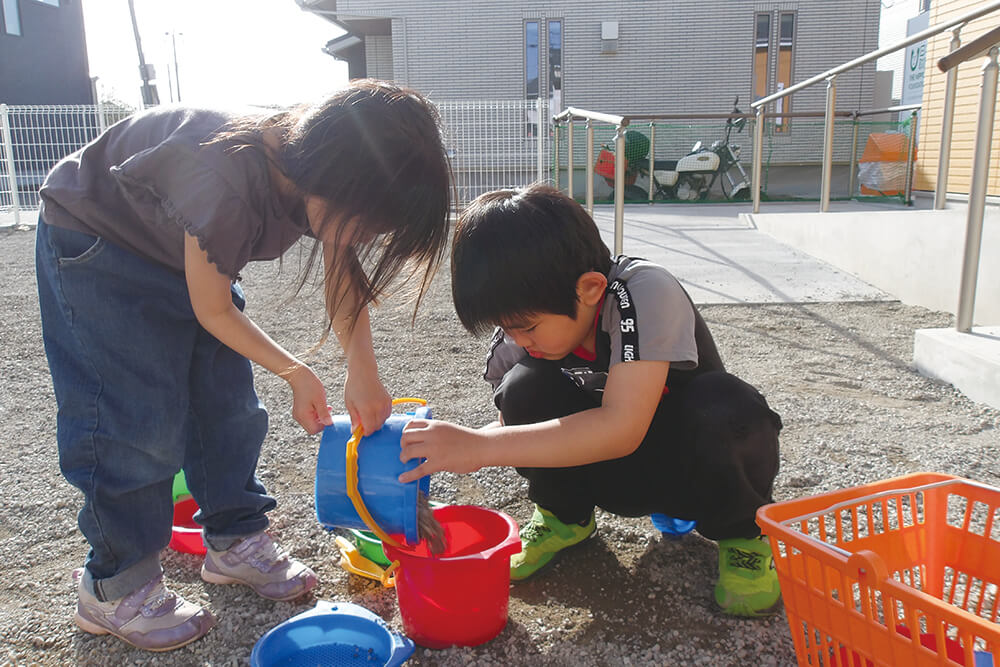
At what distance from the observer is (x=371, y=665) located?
1279 millimetres

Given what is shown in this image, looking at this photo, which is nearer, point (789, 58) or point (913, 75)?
point (789, 58)

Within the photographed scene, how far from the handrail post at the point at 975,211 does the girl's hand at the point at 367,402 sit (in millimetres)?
2395

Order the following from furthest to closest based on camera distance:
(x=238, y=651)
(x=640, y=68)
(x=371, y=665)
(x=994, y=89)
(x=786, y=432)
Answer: (x=640, y=68)
(x=994, y=89)
(x=786, y=432)
(x=238, y=651)
(x=371, y=665)

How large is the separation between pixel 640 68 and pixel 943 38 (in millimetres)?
6467

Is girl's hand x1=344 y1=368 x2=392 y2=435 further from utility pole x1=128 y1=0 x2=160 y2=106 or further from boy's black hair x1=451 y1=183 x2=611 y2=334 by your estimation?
utility pole x1=128 y1=0 x2=160 y2=106

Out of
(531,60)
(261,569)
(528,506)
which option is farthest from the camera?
(531,60)

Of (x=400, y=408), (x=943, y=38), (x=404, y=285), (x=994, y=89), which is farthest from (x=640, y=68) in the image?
(x=404, y=285)

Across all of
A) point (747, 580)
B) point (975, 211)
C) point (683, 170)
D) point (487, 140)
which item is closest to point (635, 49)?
point (683, 170)

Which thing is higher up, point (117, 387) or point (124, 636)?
point (117, 387)

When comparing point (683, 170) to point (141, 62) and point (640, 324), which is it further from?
point (141, 62)

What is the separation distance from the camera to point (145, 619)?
4.55ft

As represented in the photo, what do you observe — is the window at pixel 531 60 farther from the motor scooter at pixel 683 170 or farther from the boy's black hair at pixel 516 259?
the boy's black hair at pixel 516 259

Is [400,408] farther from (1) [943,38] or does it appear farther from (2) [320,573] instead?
(1) [943,38]

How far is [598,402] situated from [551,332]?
27 cm
